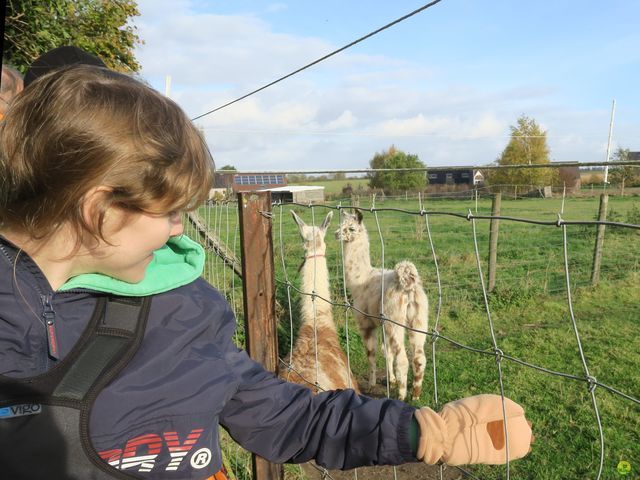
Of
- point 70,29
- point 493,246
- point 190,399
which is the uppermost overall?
point 70,29

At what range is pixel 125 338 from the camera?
1.06m

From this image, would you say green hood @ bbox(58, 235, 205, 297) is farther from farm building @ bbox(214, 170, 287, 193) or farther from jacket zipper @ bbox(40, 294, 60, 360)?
farm building @ bbox(214, 170, 287, 193)

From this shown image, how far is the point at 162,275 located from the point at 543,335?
5.49 metres

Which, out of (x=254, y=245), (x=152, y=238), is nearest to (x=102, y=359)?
(x=152, y=238)

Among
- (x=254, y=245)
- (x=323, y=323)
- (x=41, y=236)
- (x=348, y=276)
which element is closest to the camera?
(x=41, y=236)

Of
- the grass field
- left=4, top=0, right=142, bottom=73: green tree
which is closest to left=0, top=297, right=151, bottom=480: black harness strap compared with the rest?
the grass field

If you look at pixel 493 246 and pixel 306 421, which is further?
pixel 493 246

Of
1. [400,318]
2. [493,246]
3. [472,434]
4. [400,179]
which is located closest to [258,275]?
[472,434]

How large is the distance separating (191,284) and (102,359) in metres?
0.28

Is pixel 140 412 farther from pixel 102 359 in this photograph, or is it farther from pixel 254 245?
pixel 254 245

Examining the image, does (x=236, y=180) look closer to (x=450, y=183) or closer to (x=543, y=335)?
(x=543, y=335)

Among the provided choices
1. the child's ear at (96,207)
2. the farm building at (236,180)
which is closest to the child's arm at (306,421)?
the child's ear at (96,207)

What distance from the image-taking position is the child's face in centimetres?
99

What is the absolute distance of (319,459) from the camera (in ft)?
3.82
